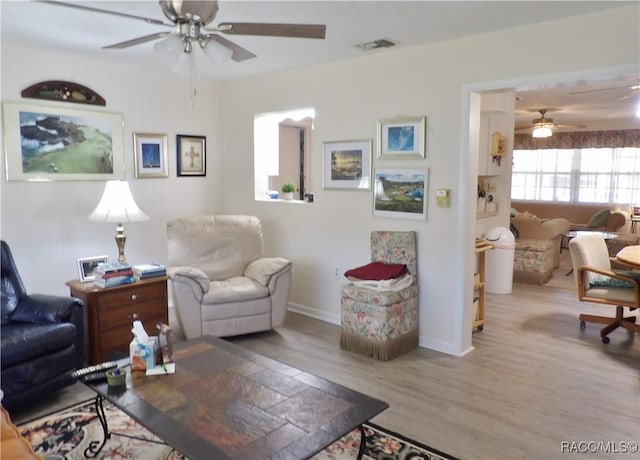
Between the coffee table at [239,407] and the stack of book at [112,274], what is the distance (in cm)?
122

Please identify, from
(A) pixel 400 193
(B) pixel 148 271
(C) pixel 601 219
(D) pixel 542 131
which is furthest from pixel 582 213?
(B) pixel 148 271

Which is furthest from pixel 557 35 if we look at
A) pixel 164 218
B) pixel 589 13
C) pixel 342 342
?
pixel 164 218

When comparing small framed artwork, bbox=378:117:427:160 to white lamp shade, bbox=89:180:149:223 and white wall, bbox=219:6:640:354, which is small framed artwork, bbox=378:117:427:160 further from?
white lamp shade, bbox=89:180:149:223

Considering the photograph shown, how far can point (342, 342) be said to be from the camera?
152 inches

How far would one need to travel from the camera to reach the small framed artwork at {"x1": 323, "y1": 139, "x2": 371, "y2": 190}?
13.8 ft

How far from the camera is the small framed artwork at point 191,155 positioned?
4.99 meters

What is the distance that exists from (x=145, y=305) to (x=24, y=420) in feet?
3.79

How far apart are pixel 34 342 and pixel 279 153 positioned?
4531 mm

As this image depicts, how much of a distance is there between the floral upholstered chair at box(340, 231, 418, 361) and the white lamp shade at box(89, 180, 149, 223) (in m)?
1.79

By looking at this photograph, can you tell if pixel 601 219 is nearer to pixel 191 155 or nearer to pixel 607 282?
pixel 607 282

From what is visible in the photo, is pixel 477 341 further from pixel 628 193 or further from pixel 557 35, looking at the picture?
pixel 628 193

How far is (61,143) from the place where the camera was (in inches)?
160

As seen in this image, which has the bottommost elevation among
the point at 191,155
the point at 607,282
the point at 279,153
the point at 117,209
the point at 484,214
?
the point at 607,282

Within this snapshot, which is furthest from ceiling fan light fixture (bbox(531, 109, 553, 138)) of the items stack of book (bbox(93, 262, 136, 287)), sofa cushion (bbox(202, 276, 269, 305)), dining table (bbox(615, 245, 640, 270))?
stack of book (bbox(93, 262, 136, 287))
